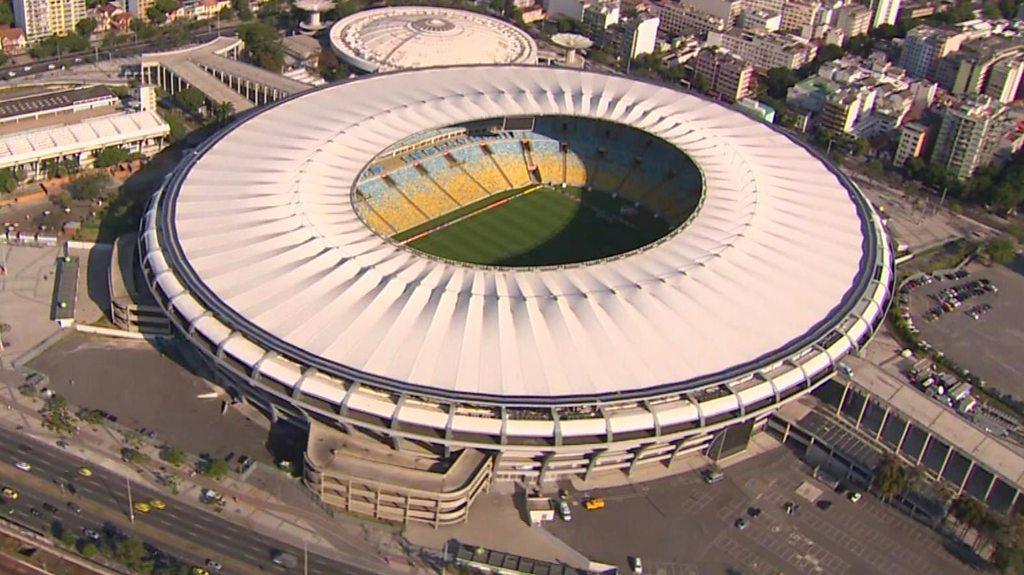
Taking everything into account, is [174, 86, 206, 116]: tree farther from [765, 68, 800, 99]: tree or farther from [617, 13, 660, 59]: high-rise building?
[765, 68, 800, 99]: tree

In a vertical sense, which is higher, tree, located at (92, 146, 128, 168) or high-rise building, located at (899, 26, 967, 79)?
high-rise building, located at (899, 26, 967, 79)

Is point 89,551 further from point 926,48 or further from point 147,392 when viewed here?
point 926,48

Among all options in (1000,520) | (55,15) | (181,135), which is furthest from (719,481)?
(55,15)

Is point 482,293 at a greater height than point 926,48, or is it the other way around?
point 926,48

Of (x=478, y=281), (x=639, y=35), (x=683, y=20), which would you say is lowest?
(x=478, y=281)

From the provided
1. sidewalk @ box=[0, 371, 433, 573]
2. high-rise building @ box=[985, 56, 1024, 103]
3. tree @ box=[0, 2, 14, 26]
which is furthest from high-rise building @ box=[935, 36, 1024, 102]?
tree @ box=[0, 2, 14, 26]

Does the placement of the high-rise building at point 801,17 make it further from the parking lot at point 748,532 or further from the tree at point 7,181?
the tree at point 7,181

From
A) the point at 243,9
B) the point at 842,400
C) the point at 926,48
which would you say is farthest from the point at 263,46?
the point at 926,48

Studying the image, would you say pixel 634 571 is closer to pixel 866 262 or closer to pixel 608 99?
pixel 866 262
